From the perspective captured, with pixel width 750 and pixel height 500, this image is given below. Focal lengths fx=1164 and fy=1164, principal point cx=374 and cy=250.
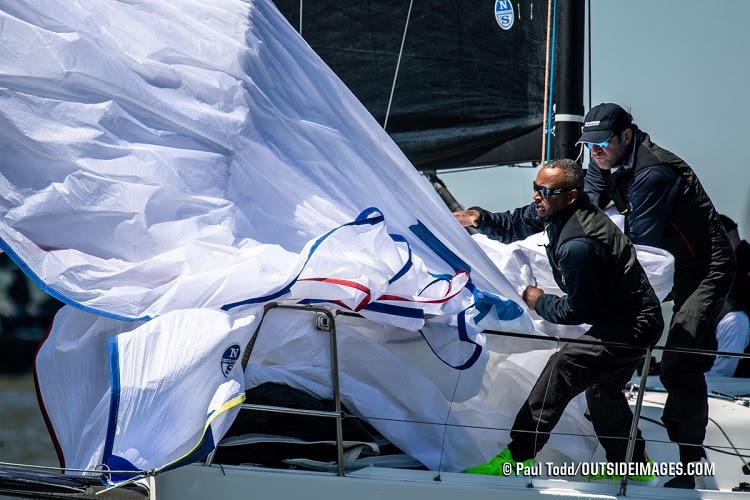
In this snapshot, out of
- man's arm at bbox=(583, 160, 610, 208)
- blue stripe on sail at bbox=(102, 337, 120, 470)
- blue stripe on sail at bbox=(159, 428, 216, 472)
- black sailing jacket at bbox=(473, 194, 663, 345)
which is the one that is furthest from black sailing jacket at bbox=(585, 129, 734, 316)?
blue stripe on sail at bbox=(102, 337, 120, 470)

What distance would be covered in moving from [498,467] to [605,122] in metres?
1.12

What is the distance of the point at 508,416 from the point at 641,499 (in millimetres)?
440

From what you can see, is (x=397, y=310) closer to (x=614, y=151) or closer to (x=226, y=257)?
(x=226, y=257)

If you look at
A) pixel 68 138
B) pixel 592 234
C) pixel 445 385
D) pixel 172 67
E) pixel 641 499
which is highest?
pixel 172 67

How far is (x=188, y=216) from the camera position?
326 cm

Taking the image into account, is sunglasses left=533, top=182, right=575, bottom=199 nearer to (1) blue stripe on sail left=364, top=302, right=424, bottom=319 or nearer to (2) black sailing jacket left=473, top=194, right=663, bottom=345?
(2) black sailing jacket left=473, top=194, right=663, bottom=345

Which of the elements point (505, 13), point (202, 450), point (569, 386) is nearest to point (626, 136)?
point (569, 386)

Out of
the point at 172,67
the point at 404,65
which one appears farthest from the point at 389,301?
the point at 404,65

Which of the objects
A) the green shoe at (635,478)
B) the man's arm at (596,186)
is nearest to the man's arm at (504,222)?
the man's arm at (596,186)

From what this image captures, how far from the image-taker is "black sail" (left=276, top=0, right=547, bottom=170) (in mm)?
5074

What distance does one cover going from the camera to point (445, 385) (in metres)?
3.33

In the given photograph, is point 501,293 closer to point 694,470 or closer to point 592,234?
point 592,234

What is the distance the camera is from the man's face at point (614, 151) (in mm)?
3650

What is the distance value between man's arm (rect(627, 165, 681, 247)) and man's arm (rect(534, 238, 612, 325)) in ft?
1.35
